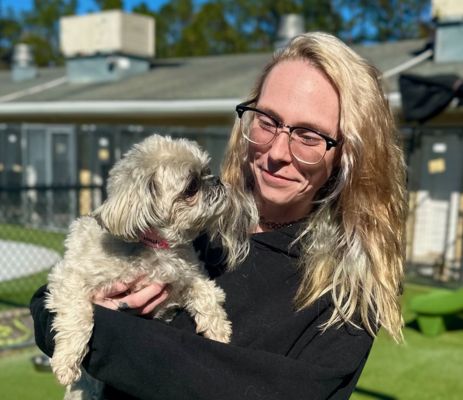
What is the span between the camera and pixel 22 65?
21.4 meters

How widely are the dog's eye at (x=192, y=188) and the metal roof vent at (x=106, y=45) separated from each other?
15155 mm

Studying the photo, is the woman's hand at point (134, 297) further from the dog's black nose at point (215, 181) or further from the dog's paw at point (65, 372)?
the dog's black nose at point (215, 181)

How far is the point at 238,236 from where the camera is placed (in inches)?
92.7

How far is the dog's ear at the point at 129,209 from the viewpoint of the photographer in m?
2.23

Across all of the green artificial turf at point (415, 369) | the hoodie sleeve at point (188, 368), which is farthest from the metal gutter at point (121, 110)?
the hoodie sleeve at point (188, 368)

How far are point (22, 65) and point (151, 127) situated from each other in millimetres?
9492

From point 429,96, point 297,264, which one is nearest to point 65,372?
point 297,264

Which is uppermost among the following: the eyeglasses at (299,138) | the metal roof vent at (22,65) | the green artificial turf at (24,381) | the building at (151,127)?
the metal roof vent at (22,65)

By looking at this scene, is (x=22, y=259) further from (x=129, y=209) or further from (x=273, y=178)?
(x=273, y=178)

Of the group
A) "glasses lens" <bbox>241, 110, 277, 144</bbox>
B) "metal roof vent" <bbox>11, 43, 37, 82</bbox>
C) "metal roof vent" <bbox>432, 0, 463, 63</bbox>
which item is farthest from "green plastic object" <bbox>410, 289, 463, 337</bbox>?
"metal roof vent" <bbox>11, 43, 37, 82</bbox>

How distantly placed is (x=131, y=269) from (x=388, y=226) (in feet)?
3.18

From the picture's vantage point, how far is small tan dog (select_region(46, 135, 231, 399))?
7.28ft

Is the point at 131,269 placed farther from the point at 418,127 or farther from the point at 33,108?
the point at 33,108

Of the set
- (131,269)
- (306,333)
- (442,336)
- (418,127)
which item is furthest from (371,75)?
(418,127)
